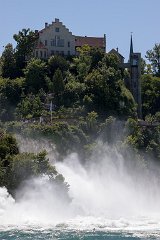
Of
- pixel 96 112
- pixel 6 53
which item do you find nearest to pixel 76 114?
pixel 96 112

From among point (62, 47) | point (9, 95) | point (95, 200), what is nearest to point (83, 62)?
point (62, 47)

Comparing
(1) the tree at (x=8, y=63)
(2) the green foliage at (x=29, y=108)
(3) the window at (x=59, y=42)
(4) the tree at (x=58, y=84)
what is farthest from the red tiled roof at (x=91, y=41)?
(2) the green foliage at (x=29, y=108)

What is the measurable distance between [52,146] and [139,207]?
1278 cm

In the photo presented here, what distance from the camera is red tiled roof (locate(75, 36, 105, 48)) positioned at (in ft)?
327

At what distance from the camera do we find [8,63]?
302 feet

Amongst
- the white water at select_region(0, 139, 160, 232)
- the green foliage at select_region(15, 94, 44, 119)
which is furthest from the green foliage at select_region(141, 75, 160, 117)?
the green foliage at select_region(15, 94, 44, 119)

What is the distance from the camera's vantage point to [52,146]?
76.5 metres

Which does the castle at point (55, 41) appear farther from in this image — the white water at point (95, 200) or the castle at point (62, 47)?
the white water at point (95, 200)

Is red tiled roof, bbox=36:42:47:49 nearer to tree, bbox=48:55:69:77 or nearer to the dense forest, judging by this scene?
the dense forest

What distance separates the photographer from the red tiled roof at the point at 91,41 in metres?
99.5

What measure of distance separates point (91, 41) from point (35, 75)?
624 inches

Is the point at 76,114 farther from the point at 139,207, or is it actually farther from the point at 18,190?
the point at 18,190

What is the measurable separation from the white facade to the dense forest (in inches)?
75.3

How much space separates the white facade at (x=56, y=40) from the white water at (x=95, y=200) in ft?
71.7
